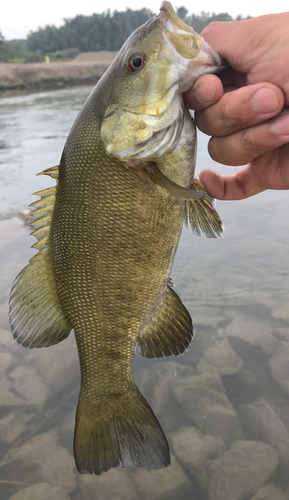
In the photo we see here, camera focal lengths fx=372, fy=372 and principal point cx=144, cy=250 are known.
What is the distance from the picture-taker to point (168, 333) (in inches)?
68.9

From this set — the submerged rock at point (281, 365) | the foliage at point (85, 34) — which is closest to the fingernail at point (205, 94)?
the submerged rock at point (281, 365)

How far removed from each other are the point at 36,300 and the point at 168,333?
2.04ft

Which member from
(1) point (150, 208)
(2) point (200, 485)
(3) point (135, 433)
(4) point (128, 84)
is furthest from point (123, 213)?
(2) point (200, 485)

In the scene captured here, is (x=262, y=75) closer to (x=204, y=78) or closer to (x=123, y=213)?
(x=204, y=78)

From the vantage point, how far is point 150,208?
4.58 feet

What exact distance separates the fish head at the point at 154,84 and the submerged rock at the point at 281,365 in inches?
77.6

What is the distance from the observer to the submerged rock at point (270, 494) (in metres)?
1.95

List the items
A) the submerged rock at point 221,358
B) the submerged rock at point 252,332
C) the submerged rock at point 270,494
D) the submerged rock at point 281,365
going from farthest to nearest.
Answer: the submerged rock at point 252,332 → the submerged rock at point 221,358 → the submerged rock at point 281,365 → the submerged rock at point 270,494

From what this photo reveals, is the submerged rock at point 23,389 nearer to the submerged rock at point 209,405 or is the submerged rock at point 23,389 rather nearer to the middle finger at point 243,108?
the submerged rock at point 209,405

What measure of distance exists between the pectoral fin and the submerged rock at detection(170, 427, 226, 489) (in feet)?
5.45

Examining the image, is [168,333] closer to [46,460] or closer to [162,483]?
[162,483]

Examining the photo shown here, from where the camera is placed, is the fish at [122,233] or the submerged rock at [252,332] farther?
the submerged rock at [252,332]

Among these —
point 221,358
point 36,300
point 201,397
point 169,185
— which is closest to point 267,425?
point 201,397

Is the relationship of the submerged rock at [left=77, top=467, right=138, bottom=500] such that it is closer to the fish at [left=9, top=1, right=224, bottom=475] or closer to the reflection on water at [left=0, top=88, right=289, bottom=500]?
the reflection on water at [left=0, top=88, right=289, bottom=500]
